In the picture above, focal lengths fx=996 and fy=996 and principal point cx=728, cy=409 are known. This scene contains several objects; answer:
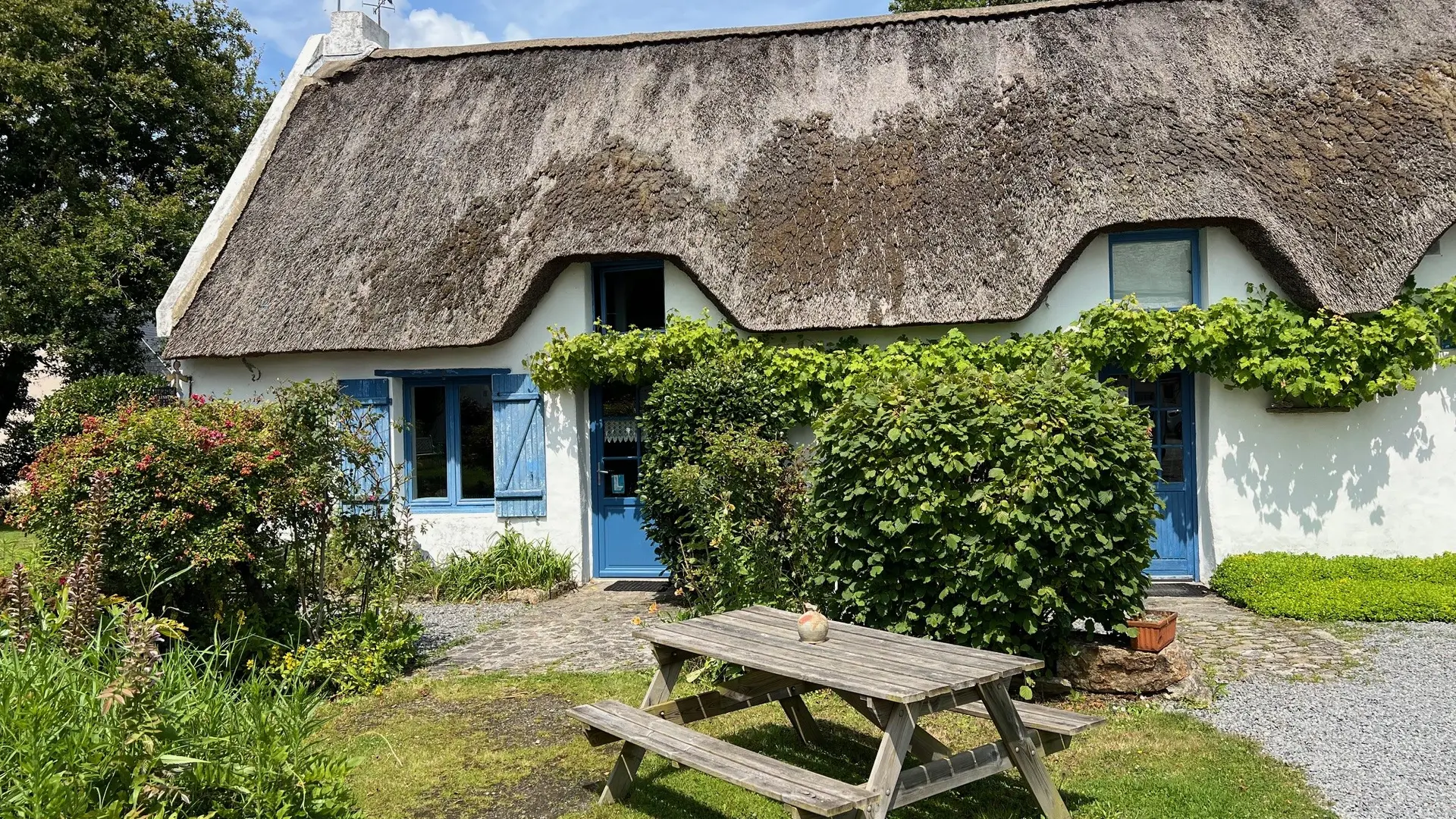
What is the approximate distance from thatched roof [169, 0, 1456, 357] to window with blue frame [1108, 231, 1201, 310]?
19.5 inches

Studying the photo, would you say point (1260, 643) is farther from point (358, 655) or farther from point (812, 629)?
point (358, 655)

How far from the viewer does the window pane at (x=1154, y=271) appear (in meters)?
8.53

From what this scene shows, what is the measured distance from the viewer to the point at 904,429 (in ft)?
17.2

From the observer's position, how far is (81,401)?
12.0 metres

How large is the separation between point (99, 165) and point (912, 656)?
15.2 metres

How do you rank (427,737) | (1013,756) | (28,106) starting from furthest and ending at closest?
1. (28,106)
2. (427,737)
3. (1013,756)

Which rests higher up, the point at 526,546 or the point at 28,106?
the point at 28,106

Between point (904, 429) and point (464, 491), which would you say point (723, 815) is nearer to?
point (904, 429)

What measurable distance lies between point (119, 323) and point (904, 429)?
1282 cm

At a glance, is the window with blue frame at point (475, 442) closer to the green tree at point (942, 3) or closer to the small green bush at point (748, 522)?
the small green bush at point (748, 522)

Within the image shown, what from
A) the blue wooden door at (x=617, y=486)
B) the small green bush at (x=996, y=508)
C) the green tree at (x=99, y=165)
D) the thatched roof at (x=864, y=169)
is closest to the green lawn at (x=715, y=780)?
the small green bush at (x=996, y=508)

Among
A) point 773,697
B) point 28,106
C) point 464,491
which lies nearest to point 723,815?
point 773,697

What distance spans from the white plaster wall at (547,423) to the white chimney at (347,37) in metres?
4.54

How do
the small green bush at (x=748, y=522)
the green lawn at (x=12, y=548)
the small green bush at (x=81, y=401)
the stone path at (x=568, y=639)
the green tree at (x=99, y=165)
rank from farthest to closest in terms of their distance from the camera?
the green tree at (x=99, y=165) < the small green bush at (x=81, y=401) < the green lawn at (x=12, y=548) < the stone path at (x=568, y=639) < the small green bush at (x=748, y=522)
